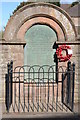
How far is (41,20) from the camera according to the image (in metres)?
6.18

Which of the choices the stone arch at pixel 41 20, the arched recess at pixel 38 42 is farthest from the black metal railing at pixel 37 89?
the stone arch at pixel 41 20

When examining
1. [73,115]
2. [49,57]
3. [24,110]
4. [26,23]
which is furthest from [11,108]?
[26,23]

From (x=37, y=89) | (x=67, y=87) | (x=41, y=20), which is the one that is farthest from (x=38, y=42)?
(x=67, y=87)

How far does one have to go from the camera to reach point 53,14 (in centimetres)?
613

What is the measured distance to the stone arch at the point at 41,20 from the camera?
6137 millimetres

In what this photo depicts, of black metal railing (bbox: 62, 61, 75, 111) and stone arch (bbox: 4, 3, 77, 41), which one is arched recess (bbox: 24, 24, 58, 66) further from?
black metal railing (bbox: 62, 61, 75, 111)

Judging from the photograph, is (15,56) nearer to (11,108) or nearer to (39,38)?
(39,38)

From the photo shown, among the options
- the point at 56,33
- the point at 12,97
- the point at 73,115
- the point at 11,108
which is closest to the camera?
the point at 73,115

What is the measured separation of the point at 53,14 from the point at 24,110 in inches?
118

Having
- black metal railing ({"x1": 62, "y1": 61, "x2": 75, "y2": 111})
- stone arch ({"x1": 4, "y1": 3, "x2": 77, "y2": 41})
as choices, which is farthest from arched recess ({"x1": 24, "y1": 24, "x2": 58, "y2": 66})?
black metal railing ({"x1": 62, "y1": 61, "x2": 75, "y2": 111})

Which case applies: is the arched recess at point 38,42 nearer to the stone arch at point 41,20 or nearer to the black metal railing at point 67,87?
the stone arch at point 41,20

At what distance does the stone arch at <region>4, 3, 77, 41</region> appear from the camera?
6.14 metres

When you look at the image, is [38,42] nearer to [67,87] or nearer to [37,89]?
[37,89]

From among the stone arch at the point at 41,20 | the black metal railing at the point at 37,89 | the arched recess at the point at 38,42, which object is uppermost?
the stone arch at the point at 41,20
